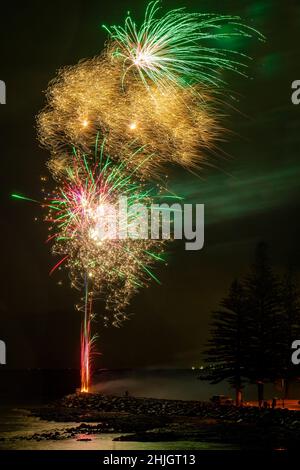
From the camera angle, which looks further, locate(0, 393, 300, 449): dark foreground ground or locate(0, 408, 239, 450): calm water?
locate(0, 393, 300, 449): dark foreground ground

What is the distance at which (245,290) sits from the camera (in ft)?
138

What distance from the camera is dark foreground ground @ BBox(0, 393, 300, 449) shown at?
23.3m

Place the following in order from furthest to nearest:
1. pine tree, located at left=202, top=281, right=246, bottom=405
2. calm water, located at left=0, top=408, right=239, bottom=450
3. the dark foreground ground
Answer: pine tree, located at left=202, top=281, right=246, bottom=405 → the dark foreground ground → calm water, located at left=0, top=408, right=239, bottom=450

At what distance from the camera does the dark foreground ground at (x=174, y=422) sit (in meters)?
23.3

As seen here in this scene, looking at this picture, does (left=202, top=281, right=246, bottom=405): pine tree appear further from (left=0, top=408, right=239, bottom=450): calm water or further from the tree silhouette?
(left=0, top=408, right=239, bottom=450): calm water

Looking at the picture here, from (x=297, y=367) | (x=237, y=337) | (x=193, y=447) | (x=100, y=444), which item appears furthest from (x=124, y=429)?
(x=297, y=367)

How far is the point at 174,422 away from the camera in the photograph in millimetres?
27797

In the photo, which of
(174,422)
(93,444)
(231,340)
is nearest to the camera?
(93,444)

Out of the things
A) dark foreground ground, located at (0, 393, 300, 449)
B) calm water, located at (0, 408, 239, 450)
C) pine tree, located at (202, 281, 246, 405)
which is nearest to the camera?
calm water, located at (0, 408, 239, 450)

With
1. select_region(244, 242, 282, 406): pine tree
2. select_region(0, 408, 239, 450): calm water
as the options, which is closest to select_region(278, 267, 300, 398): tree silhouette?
select_region(244, 242, 282, 406): pine tree

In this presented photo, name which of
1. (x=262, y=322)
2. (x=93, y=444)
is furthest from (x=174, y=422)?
(x=262, y=322)

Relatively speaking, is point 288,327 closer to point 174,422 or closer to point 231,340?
point 231,340
